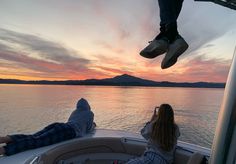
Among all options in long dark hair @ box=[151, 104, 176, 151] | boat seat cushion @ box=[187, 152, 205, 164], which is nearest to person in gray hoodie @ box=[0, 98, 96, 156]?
long dark hair @ box=[151, 104, 176, 151]

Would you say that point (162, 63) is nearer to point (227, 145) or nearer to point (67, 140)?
point (227, 145)

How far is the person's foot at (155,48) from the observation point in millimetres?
2047

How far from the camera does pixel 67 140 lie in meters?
4.39

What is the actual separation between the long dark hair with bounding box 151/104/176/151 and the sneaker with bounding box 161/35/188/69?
1809mm

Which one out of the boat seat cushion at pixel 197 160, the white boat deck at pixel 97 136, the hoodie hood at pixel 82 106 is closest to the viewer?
the boat seat cushion at pixel 197 160

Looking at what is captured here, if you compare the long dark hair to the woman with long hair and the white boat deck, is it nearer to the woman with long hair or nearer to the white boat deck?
the woman with long hair

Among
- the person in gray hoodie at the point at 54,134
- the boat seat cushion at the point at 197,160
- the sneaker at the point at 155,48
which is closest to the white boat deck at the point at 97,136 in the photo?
the person in gray hoodie at the point at 54,134

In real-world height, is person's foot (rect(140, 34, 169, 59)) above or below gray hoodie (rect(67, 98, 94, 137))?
above

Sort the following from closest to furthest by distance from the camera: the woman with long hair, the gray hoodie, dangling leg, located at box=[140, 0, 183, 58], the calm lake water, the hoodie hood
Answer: dangling leg, located at box=[140, 0, 183, 58]
the woman with long hair
the gray hoodie
the hoodie hood
the calm lake water

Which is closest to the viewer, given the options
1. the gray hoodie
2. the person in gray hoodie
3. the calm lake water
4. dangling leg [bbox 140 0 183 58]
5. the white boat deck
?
dangling leg [bbox 140 0 183 58]

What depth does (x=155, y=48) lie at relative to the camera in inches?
80.6

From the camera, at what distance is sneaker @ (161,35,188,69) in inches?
80.2

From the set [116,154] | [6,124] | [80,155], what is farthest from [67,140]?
[6,124]

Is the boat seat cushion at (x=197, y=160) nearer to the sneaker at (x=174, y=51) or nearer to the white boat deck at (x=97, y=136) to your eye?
the sneaker at (x=174, y=51)
